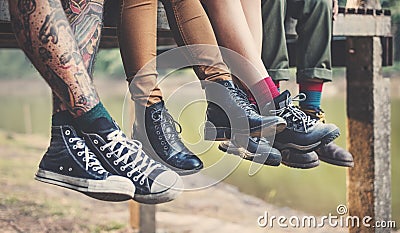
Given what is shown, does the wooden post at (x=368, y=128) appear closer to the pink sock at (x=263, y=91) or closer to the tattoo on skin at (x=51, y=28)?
the pink sock at (x=263, y=91)

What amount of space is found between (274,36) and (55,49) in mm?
695

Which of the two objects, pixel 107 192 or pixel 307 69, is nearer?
pixel 107 192

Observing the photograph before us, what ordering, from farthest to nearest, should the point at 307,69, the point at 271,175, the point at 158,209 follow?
the point at 271,175 → the point at 158,209 → the point at 307,69

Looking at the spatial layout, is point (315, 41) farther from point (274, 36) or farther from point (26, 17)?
point (26, 17)

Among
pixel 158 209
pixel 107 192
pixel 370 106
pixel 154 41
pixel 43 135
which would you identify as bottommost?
pixel 43 135

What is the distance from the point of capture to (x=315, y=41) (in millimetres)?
1997

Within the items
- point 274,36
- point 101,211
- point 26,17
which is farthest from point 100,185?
point 101,211

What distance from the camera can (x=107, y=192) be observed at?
140 cm

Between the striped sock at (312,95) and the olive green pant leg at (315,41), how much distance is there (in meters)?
0.02

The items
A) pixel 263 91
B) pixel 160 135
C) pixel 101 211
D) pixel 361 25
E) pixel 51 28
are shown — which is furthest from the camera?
pixel 101 211

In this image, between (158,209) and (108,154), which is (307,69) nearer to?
(108,154)

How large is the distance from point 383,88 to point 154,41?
48.2 inches

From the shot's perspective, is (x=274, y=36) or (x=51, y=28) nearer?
(x=51, y=28)

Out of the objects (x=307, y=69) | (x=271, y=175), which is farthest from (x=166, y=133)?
(x=271, y=175)
